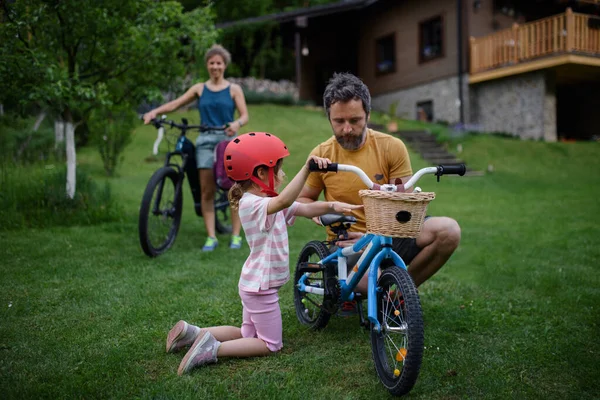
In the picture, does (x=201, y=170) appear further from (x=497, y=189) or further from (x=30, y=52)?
(x=497, y=189)

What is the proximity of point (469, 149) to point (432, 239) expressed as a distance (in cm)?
1109

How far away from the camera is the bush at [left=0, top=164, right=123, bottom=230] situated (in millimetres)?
5613

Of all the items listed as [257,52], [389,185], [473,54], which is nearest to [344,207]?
[389,185]

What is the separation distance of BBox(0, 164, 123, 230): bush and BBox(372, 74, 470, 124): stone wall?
43.9 feet

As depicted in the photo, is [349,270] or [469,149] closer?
[349,270]

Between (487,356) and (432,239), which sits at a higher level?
(432,239)

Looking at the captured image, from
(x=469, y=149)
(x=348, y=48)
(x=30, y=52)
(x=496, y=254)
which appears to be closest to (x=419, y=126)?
(x=469, y=149)

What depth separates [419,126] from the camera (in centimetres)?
1639

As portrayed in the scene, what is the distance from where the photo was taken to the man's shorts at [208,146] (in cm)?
518

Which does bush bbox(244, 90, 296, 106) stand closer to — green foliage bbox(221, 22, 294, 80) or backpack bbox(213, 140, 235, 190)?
green foliage bbox(221, 22, 294, 80)

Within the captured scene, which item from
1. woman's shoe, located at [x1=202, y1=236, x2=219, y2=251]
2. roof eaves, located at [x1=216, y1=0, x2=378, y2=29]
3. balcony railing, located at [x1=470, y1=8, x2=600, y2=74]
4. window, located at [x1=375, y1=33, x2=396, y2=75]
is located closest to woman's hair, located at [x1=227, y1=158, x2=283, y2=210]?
woman's shoe, located at [x1=202, y1=236, x2=219, y2=251]

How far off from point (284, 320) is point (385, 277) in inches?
42.7

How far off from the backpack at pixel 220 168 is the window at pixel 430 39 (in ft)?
46.9

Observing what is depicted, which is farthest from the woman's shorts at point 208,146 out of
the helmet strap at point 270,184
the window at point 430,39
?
the window at point 430,39
